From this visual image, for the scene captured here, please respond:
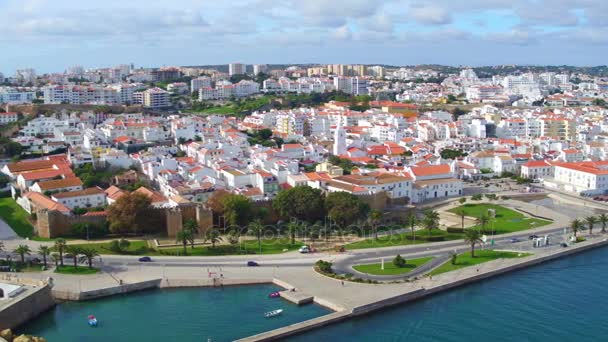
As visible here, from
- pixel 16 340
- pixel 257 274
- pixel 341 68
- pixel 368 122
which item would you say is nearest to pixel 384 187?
pixel 257 274

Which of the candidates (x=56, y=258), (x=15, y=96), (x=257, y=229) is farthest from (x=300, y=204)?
(x=15, y=96)

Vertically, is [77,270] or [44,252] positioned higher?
[44,252]

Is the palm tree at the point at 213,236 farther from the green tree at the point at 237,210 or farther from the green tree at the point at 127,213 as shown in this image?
the green tree at the point at 127,213

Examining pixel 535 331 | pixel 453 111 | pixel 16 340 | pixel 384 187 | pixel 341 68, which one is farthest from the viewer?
pixel 341 68

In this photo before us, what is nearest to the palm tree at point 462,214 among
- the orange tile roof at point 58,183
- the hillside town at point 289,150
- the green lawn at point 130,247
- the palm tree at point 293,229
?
the hillside town at point 289,150

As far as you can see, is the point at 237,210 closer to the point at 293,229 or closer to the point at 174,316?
the point at 293,229

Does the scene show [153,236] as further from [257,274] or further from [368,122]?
[368,122]

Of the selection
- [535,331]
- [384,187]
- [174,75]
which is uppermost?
[174,75]
